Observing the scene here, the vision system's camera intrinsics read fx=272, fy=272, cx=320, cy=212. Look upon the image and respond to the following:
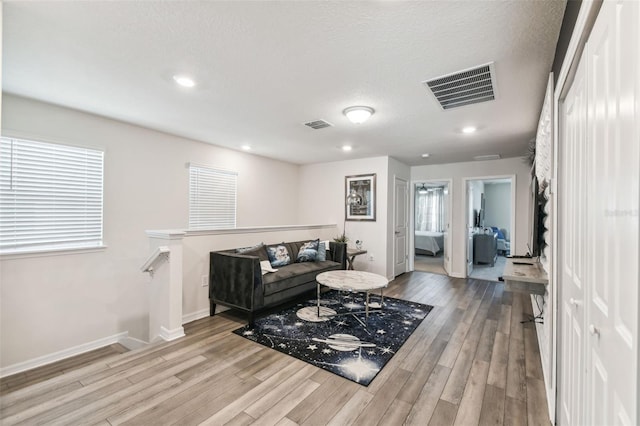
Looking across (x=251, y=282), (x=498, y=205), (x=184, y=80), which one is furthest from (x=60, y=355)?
(x=498, y=205)

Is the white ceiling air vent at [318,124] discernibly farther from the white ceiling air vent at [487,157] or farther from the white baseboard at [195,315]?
the white ceiling air vent at [487,157]

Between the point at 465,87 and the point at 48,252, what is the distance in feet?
14.9

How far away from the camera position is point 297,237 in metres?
4.94

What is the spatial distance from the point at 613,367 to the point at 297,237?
14.1ft

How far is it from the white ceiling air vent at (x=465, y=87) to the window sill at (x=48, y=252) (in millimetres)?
4054

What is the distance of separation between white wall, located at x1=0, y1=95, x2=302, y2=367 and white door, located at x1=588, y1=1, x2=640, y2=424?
4.35 metres

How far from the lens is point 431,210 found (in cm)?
930

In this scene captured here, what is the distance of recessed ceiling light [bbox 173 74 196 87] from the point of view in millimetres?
2354

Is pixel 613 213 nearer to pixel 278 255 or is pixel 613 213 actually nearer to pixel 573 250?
pixel 573 250

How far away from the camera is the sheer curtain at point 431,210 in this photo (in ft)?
30.0

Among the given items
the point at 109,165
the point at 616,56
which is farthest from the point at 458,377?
the point at 109,165

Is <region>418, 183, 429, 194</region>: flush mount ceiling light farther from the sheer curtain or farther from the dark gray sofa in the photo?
the dark gray sofa

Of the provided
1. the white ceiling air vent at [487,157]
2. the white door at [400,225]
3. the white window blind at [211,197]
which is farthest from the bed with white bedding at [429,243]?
the white window blind at [211,197]

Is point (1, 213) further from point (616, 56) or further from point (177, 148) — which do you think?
point (616, 56)
